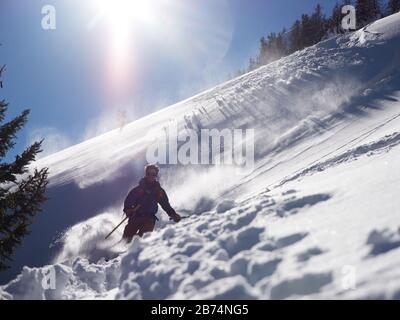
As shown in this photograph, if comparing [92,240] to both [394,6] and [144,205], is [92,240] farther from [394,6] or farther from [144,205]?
[394,6]

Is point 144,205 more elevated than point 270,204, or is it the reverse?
point 144,205

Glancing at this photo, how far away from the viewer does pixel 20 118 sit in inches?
445

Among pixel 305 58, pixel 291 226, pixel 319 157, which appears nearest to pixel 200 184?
pixel 319 157

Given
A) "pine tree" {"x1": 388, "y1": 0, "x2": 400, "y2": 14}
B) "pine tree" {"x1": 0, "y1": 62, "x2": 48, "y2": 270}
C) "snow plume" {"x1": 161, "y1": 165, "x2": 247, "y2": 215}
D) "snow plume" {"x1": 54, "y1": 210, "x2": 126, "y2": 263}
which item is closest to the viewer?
"pine tree" {"x1": 0, "y1": 62, "x2": 48, "y2": 270}

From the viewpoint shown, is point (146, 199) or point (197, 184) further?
point (197, 184)

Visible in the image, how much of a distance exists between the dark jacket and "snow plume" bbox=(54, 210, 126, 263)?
1.52 metres

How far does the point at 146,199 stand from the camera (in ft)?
34.4

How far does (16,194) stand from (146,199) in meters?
3.37

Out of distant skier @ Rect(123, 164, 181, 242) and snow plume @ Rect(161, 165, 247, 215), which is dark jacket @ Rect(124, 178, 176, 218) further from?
snow plume @ Rect(161, 165, 247, 215)

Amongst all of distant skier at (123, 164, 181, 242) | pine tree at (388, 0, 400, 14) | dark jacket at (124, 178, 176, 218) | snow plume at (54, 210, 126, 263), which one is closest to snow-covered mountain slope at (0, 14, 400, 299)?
snow plume at (54, 210, 126, 263)

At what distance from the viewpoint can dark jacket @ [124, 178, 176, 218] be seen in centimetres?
1042

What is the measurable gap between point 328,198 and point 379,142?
614cm

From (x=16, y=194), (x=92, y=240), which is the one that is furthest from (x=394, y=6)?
(x=16, y=194)
